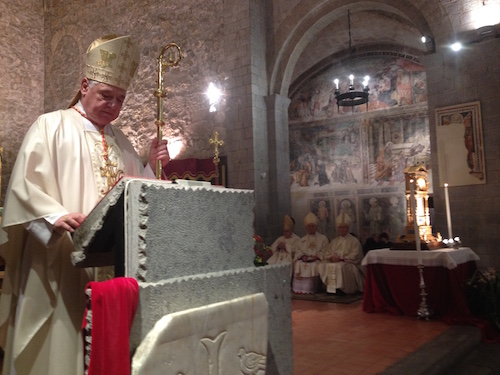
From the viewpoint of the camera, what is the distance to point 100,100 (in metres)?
2.52

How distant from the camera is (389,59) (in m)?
12.0

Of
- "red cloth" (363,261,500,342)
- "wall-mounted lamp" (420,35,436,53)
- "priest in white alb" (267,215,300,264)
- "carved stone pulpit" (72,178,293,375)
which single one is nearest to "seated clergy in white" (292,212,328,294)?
"priest in white alb" (267,215,300,264)

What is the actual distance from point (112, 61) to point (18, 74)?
11.3 meters

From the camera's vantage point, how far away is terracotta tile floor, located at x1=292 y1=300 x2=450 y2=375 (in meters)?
3.66

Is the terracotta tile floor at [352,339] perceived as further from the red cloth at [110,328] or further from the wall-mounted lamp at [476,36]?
the wall-mounted lamp at [476,36]

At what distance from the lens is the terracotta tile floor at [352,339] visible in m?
3.66

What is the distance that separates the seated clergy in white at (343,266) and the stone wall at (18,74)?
28.0 feet

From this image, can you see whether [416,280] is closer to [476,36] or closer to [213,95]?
[476,36]

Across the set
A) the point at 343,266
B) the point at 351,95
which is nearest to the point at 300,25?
the point at 351,95

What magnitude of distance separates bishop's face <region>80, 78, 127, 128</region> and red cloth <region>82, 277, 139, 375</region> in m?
1.28

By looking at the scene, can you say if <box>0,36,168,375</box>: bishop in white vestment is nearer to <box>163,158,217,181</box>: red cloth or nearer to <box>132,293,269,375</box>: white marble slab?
<box>132,293,269,375</box>: white marble slab

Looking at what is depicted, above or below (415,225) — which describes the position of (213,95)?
above

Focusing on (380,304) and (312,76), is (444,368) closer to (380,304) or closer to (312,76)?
(380,304)

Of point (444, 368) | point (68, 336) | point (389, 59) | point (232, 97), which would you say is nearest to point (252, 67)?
point (232, 97)
